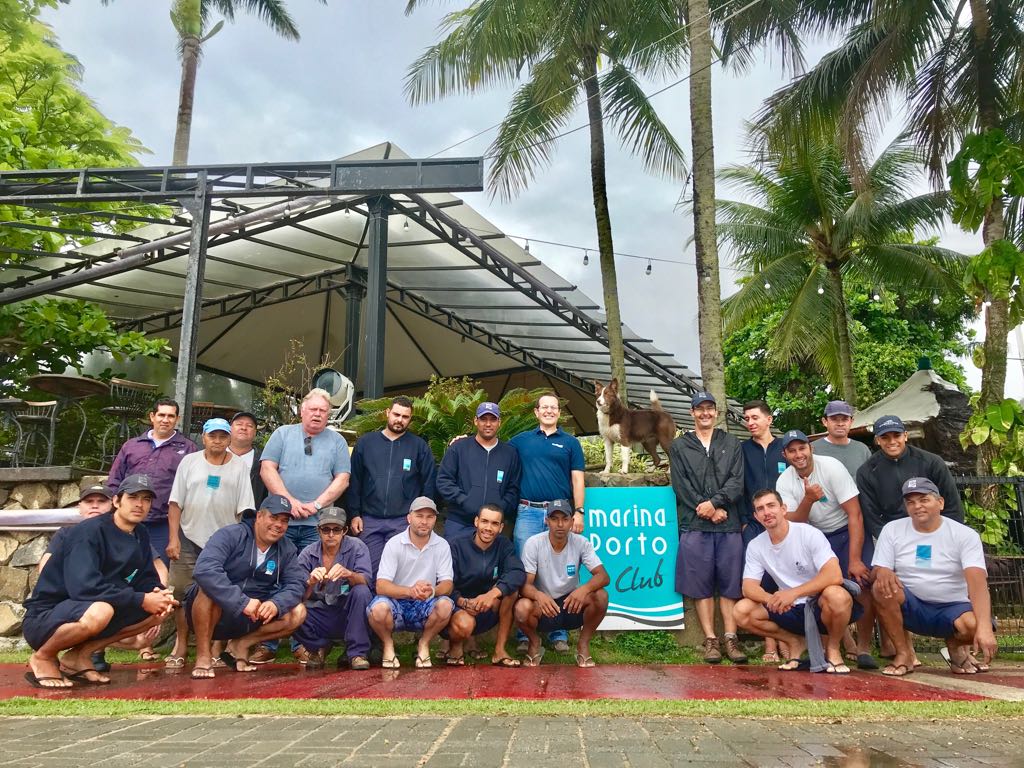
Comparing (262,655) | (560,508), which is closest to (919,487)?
(560,508)

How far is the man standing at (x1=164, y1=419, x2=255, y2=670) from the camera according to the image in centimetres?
616

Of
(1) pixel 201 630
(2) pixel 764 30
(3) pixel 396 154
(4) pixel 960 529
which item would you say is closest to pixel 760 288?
(2) pixel 764 30

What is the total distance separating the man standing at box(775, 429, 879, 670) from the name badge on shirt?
1.23ft

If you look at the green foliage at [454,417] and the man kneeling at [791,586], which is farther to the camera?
the green foliage at [454,417]

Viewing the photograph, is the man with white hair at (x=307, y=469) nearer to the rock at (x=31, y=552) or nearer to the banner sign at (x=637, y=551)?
the banner sign at (x=637, y=551)

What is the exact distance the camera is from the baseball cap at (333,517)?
5.84 metres

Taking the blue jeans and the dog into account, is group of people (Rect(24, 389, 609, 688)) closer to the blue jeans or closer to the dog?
the blue jeans

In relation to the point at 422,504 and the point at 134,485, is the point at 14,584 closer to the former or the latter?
the point at 134,485

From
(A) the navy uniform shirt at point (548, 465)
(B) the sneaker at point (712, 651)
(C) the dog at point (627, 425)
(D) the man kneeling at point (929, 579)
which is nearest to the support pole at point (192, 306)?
(A) the navy uniform shirt at point (548, 465)

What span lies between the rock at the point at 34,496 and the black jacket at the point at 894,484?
295 inches

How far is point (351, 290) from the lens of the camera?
17453 millimetres

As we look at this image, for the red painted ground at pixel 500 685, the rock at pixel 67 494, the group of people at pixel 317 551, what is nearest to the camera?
the red painted ground at pixel 500 685

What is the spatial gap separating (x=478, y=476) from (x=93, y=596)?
9.07 feet

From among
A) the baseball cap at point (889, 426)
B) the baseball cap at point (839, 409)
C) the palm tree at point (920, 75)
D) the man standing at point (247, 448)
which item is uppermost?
the palm tree at point (920, 75)
